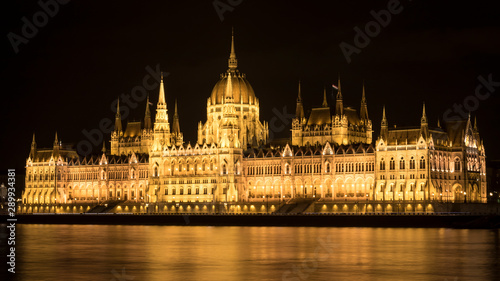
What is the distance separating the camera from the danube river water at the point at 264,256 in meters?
60.3

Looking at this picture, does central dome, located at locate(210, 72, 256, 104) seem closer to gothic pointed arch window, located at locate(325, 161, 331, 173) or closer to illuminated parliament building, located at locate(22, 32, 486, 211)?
illuminated parliament building, located at locate(22, 32, 486, 211)

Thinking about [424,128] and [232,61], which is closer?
[424,128]

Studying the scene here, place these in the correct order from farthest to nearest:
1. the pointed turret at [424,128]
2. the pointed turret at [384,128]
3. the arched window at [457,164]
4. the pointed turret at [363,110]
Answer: the pointed turret at [363,110] < the arched window at [457,164] < the pointed turret at [384,128] < the pointed turret at [424,128]

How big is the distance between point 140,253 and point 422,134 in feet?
221

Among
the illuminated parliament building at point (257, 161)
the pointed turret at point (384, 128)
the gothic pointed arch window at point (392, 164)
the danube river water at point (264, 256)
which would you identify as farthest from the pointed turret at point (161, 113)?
the danube river water at point (264, 256)

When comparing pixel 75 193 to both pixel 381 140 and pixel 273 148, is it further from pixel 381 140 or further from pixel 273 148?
pixel 381 140

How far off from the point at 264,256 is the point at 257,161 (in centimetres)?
8098

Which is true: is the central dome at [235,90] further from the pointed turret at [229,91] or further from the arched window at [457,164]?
the arched window at [457,164]

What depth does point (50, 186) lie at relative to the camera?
17738 centimetres

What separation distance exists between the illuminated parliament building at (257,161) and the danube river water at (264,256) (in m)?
36.5

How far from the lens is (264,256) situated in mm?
72812

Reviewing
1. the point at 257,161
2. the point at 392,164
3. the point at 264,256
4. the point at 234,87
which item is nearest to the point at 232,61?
the point at 234,87

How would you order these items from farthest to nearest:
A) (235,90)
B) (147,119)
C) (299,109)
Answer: (147,119) → (235,90) → (299,109)

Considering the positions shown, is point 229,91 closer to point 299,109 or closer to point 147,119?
point 299,109
